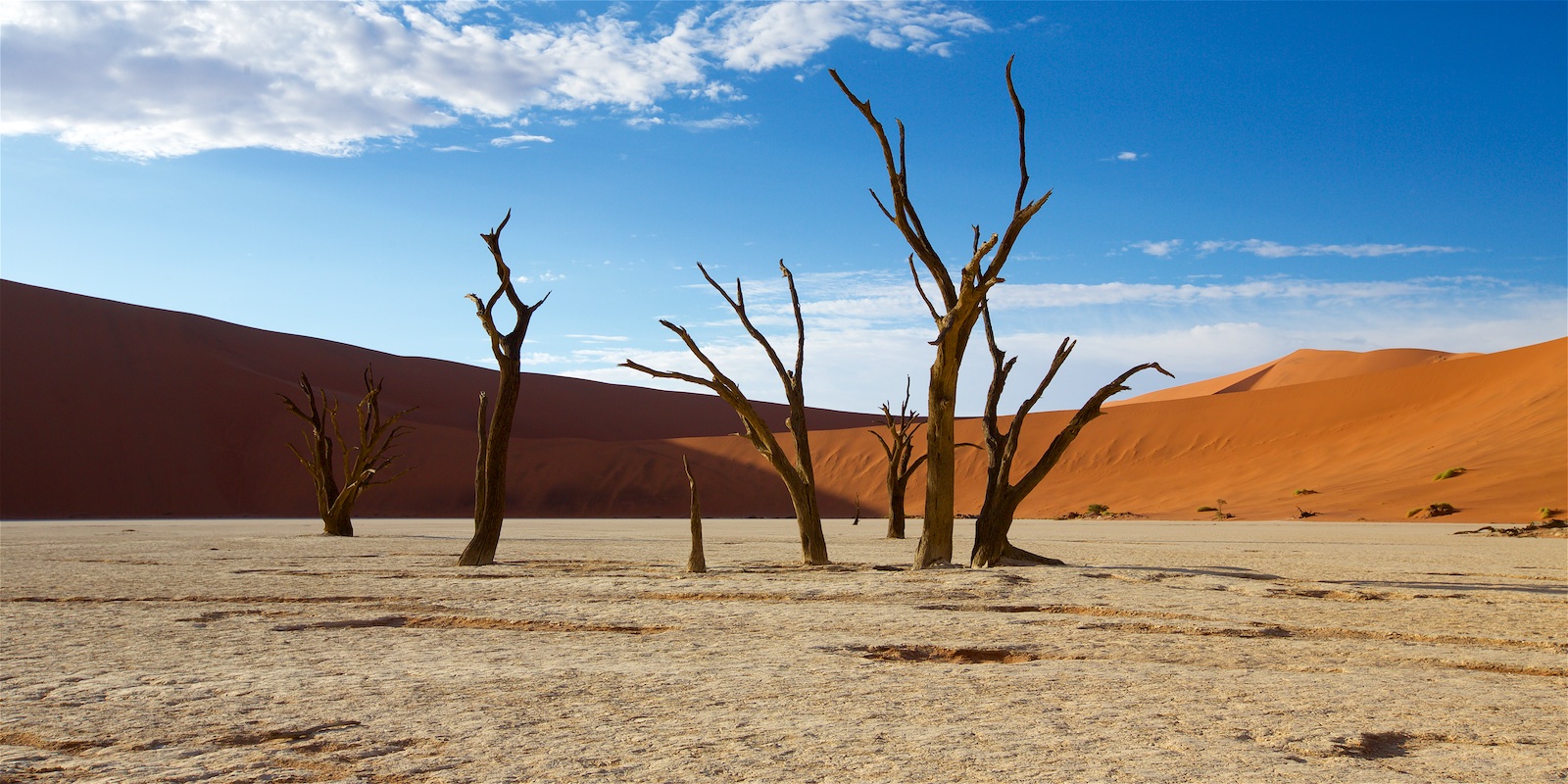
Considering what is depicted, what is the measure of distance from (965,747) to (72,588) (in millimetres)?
8815

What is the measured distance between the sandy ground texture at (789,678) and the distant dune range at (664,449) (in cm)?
2906

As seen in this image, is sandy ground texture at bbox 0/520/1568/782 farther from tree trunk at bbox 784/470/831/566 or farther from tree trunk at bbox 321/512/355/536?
tree trunk at bbox 321/512/355/536

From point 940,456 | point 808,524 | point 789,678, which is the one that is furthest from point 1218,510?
point 789,678

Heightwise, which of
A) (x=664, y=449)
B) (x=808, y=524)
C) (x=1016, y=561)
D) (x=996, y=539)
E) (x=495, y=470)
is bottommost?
(x=1016, y=561)

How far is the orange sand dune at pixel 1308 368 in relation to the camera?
10507 cm

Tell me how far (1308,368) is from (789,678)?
117 metres

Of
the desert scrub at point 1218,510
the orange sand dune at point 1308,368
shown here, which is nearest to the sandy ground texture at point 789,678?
the desert scrub at point 1218,510

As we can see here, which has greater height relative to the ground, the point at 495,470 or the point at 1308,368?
the point at 1308,368

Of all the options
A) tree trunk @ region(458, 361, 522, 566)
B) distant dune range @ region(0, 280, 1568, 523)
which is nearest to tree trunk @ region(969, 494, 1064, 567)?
tree trunk @ region(458, 361, 522, 566)

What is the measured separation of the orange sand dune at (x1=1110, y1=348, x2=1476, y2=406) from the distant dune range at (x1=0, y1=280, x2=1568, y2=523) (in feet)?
168

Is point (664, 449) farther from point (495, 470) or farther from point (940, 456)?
point (940, 456)

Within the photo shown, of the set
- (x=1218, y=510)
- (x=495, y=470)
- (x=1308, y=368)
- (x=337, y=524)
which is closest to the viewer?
(x=495, y=470)

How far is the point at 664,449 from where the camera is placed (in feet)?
200

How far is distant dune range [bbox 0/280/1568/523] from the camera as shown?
40219 mm
